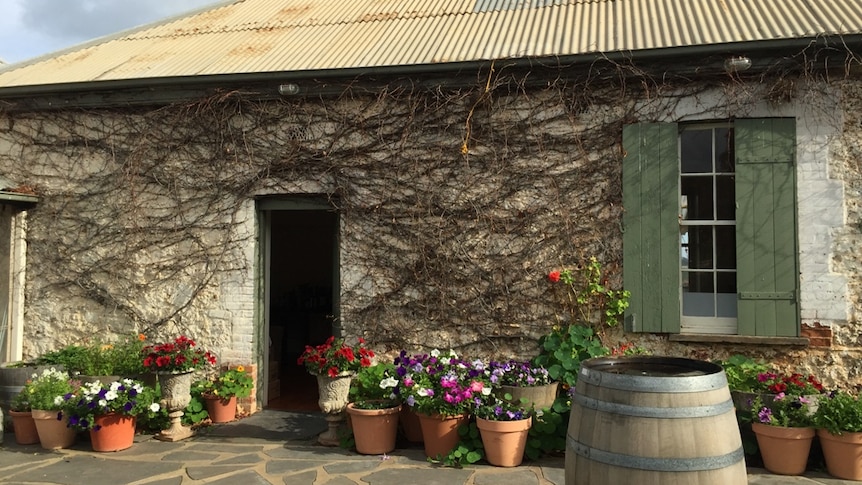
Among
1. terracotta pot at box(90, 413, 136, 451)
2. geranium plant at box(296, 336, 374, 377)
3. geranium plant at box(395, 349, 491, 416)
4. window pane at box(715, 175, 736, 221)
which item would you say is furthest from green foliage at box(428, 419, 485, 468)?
window pane at box(715, 175, 736, 221)

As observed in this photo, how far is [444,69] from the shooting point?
5637 mm

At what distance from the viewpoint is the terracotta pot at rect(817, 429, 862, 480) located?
4145mm

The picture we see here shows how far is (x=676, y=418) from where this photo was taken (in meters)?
2.64

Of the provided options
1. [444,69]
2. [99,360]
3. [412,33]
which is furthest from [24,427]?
[412,33]

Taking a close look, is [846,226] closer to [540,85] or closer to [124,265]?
[540,85]

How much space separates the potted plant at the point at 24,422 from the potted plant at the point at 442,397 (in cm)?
319

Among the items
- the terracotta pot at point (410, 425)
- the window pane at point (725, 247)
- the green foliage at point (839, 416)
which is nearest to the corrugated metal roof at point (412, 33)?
the window pane at point (725, 247)

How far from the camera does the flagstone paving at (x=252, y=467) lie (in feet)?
14.1

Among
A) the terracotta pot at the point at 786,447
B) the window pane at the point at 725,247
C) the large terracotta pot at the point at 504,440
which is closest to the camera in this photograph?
the terracotta pot at the point at 786,447

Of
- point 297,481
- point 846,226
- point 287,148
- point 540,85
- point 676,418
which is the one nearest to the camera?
point 676,418

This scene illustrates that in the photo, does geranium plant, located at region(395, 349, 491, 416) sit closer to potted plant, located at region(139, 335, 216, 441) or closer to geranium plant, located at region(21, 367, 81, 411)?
potted plant, located at region(139, 335, 216, 441)

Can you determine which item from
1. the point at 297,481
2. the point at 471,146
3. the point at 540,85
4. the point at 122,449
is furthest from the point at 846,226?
the point at 122,449

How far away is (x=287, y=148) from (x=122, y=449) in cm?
300

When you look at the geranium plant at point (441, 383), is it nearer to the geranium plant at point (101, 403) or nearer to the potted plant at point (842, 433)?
the geranium plant at point (101, 403)
